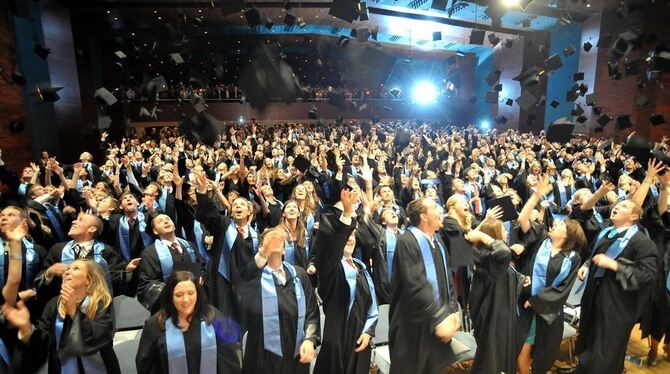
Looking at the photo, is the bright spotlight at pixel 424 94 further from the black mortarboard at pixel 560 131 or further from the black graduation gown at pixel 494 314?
the black graduation gown at pixel 494 314

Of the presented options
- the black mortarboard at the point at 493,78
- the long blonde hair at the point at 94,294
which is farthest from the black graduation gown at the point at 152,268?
the black mortarboard at the point at 493,78

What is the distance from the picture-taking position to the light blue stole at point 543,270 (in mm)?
3066

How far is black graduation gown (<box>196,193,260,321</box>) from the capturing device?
3441mm

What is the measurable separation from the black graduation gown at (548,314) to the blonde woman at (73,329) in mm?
2868

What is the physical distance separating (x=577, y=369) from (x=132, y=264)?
363cm

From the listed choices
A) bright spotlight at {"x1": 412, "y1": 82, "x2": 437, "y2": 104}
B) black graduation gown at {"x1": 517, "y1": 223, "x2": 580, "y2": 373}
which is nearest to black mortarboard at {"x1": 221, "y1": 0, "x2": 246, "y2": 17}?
black graduation gown at {"x1": 517, "y1": 223, "x2": 580, "y2": 373}

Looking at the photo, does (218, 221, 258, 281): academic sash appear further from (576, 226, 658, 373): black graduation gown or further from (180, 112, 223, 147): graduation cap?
(180, 112, 223, 147): graduation cap

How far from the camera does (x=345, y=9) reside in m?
6.39

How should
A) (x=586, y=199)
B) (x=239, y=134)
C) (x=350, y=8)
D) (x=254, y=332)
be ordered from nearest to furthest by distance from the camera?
(x=254, y=332) < (x=586, y=199) < (x=350, y=8) < (x=239, y=134)

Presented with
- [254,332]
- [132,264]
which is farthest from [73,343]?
[132,264]

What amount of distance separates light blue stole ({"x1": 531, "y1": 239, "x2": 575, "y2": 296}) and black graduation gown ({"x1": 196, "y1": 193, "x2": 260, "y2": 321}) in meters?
2.29

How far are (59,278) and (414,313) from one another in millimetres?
2618

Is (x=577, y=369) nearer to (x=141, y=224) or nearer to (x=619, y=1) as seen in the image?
(x=141, y=224)

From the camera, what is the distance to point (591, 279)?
10.4 feet
